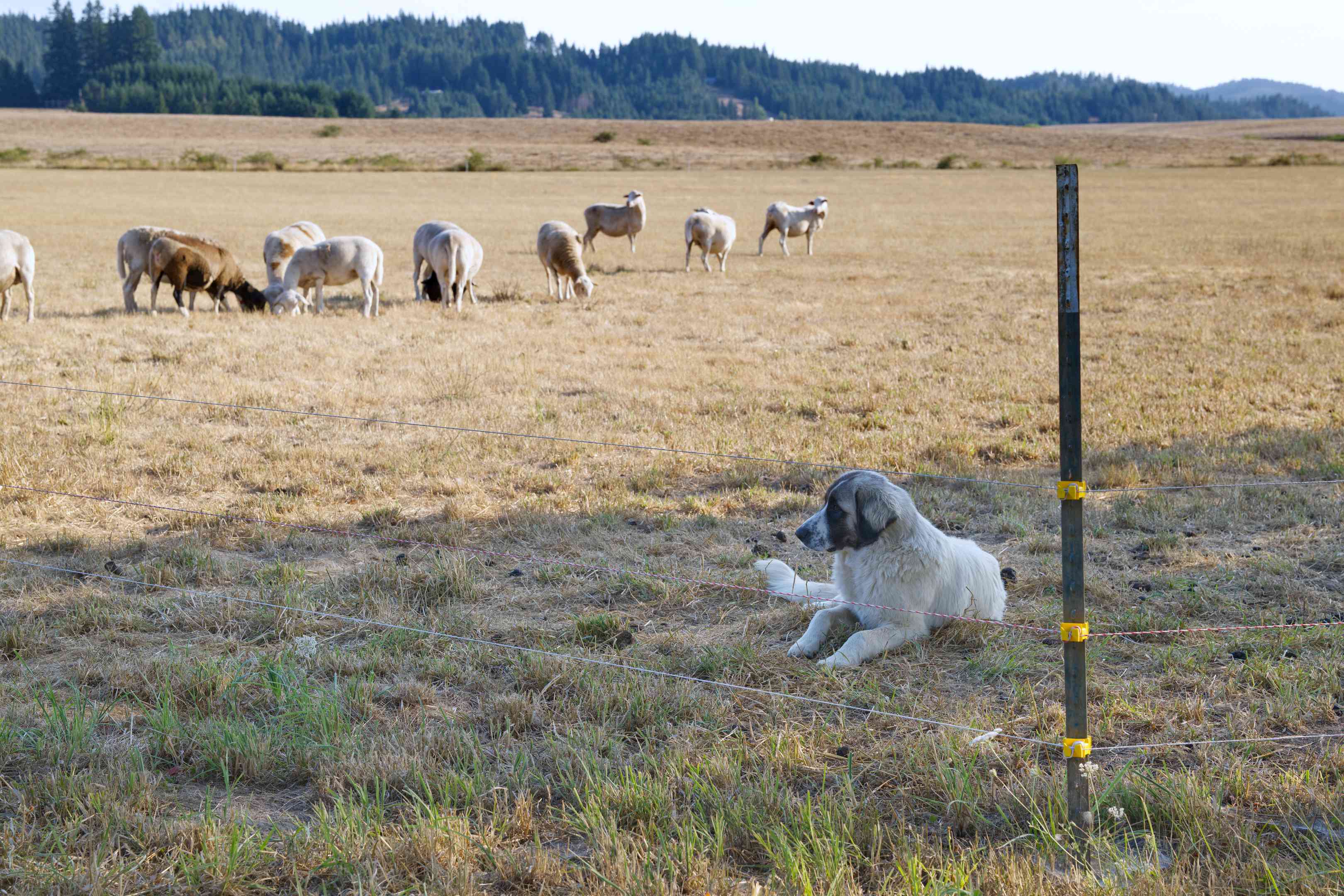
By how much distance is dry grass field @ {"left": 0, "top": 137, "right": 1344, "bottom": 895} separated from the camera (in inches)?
128

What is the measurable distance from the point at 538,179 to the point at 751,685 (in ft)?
163

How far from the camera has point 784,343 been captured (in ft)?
Answer: 43.5

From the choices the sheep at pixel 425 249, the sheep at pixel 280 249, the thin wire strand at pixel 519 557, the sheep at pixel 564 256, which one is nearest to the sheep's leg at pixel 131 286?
the sheep at pixel 280 249

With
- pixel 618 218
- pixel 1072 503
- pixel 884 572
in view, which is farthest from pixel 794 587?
pixel 618 218

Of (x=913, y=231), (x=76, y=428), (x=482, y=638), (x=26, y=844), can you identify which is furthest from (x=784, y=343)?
(x=913, y=231)

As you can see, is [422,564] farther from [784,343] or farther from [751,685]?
[784,343]

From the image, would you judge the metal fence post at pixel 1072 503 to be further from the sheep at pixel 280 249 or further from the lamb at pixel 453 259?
the sheep at pixel 280 249

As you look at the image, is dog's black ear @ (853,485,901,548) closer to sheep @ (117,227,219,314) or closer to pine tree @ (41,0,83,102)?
sheep @ (117,227,219,314)

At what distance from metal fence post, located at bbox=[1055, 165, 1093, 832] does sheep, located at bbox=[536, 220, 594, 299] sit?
14034mm

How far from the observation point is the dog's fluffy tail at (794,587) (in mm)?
5344

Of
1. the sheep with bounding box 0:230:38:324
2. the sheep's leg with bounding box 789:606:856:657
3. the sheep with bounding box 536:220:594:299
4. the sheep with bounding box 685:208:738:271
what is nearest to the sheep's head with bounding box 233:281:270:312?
the sheep with bounding box 0:230:38:324

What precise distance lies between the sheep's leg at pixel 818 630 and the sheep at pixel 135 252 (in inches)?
497

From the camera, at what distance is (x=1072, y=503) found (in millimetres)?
3219

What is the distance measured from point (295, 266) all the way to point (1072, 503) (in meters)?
13.9
